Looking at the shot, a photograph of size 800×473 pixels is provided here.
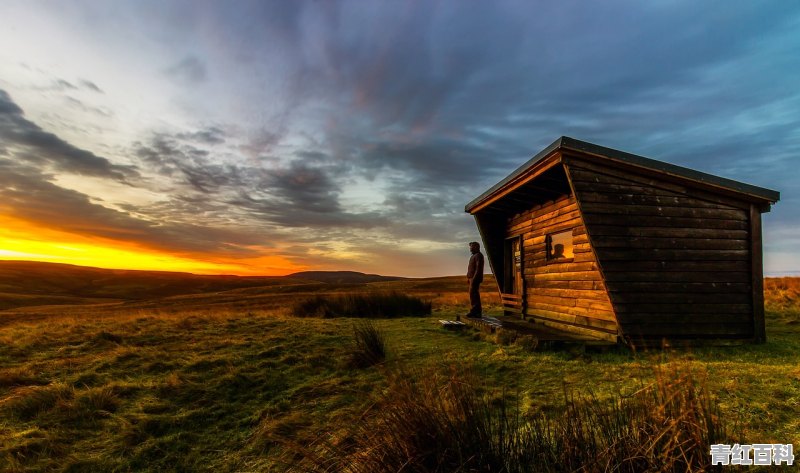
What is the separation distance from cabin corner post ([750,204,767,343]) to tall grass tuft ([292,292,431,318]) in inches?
424

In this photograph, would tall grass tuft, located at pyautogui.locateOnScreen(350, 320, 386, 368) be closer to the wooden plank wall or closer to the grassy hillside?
the wooden plank wall

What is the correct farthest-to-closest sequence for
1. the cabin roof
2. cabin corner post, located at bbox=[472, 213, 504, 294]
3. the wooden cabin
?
1. cabin corner post, located at bbox=[472, 213, 504, 294]
2. the wooden cabin
3. the cabin roof

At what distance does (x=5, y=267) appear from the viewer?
84.1 m

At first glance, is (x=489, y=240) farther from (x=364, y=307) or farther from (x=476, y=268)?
(x=364, y=307)

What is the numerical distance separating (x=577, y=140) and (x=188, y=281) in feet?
311

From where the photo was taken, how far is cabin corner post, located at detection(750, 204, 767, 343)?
8.47m

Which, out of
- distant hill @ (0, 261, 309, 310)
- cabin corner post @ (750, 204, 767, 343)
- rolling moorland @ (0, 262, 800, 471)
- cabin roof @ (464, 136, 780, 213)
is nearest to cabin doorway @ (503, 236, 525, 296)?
rolling moorland @ (0, 262, 800, 471)

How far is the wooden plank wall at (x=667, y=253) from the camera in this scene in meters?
8.08

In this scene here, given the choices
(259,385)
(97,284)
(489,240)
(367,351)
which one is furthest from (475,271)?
(97,284)

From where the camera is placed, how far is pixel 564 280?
1033cm

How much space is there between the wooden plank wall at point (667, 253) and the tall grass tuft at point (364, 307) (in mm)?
9784

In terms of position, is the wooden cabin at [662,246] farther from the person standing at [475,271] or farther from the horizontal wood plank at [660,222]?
the person standing at [475,271]

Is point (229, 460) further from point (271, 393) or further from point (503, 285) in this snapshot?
point (503, 285)

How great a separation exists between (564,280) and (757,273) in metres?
3.80
